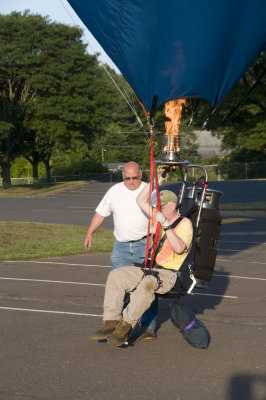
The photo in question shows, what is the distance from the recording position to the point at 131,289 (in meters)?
7.15

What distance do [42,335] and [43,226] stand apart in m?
14.9

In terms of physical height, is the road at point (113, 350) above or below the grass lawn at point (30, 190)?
above

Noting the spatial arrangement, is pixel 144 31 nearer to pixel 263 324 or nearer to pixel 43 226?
pixel 263 324

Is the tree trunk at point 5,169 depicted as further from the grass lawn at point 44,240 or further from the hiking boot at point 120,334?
the hiking boot at point 120,334

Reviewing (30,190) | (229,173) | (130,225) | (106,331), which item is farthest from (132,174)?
(229,173)

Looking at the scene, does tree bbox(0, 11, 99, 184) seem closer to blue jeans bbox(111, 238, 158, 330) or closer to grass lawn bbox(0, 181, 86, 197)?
grass lawn bbox(0, 181, 86, 197)

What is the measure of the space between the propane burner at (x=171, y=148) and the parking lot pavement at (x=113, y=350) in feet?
6.76

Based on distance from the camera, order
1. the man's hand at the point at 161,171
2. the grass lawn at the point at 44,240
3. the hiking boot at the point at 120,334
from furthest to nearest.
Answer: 1. the grass lawn at the point at 44,240
2. the man's hand at the point at 161,171
3. the hiking boot at the point at 120,334

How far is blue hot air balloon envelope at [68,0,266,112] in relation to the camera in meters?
8.88

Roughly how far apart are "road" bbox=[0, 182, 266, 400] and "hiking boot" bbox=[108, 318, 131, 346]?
Answer: 0.47ft

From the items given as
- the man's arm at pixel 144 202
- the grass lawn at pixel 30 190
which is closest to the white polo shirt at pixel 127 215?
the man's arm at pixel 144 202

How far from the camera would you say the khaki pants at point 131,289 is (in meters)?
6.92

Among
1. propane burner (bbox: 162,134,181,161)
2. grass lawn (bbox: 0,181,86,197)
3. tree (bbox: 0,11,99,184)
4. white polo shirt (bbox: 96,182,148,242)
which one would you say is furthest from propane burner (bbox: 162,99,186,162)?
tree (bbox: 0,11,99,184)

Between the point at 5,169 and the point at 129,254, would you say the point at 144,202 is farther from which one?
the point at 5,169
